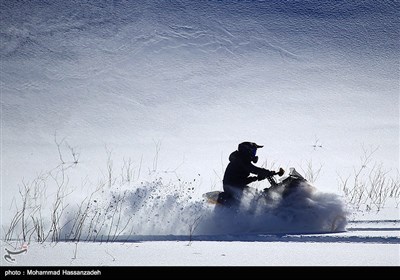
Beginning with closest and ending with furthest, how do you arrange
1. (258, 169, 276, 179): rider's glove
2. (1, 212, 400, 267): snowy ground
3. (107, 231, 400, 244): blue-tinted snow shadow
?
(1, 212, 400, 267): snowy ground
(107, 231, 400, 244): blue-tinted snow shadow
(258, 169, 276, 179): rider's glove

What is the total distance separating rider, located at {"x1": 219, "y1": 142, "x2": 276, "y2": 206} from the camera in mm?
8789

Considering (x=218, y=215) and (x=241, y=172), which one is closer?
(x=218, y=215)

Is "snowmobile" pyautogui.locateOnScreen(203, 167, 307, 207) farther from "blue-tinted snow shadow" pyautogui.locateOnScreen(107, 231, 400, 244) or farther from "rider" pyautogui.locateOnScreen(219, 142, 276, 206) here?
"blue-tinted snow shadow" pyautogui.locateOnScreen(107, 231, 400, 244)

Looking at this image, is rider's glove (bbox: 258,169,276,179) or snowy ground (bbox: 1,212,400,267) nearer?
snowy ground (bbox: 1,212,400,267)

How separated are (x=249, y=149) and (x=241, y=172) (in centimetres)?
40

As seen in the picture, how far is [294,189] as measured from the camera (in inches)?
345

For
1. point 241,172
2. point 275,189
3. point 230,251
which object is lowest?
point 230,251

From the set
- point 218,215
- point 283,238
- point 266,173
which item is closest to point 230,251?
point 283,238

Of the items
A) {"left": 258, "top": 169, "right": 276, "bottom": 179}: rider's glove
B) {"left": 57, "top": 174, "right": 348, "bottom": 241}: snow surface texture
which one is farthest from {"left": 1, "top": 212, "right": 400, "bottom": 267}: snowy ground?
{"left": 258, "top": 169, "right": 276, "bottom": 179}: rider's glove

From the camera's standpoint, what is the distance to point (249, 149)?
8781 millimetres

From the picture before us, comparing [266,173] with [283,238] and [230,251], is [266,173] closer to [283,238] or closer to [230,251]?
[283,238]

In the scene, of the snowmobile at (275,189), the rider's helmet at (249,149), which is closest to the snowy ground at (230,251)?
the snowmobile at (275,189)
